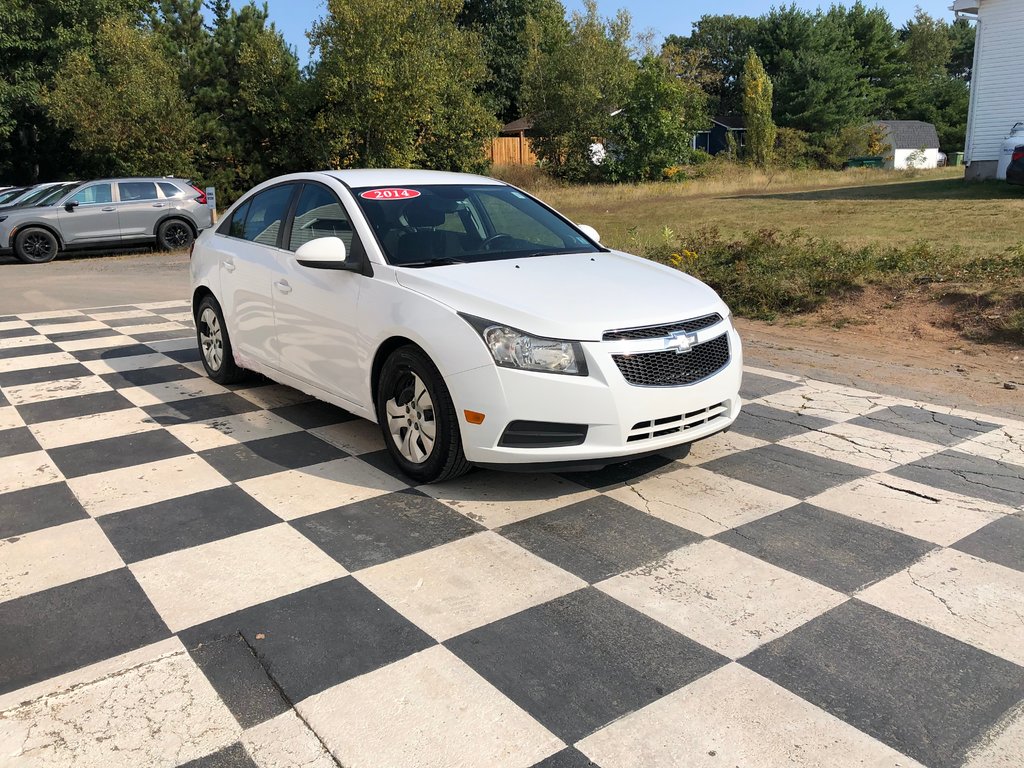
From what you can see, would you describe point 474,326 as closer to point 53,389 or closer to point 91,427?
point 91,427

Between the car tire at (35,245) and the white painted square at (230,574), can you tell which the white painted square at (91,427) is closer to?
the white painted square at (230,574)

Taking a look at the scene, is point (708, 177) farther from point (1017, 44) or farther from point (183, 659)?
point (183, 659)

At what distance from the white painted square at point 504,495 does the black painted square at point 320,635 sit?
95cm

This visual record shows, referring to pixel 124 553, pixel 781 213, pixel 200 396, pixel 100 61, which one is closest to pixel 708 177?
pixel 781 213

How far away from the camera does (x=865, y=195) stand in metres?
24.3

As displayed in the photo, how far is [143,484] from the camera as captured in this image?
4.77 m

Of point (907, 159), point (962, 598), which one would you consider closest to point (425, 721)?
point (962, 598)

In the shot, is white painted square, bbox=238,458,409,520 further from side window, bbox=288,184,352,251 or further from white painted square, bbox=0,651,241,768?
white painted square, bbox=0,651,241,768

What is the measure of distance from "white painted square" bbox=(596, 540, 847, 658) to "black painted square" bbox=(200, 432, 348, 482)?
225 centimetres

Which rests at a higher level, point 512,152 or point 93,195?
point 512,152

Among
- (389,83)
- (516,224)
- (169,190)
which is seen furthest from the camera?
(389,83)

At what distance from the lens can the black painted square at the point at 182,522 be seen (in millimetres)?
3984

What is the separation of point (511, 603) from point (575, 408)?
109cm

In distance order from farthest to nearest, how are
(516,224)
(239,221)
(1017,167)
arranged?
(1017,167), (239,221), (516,224)
